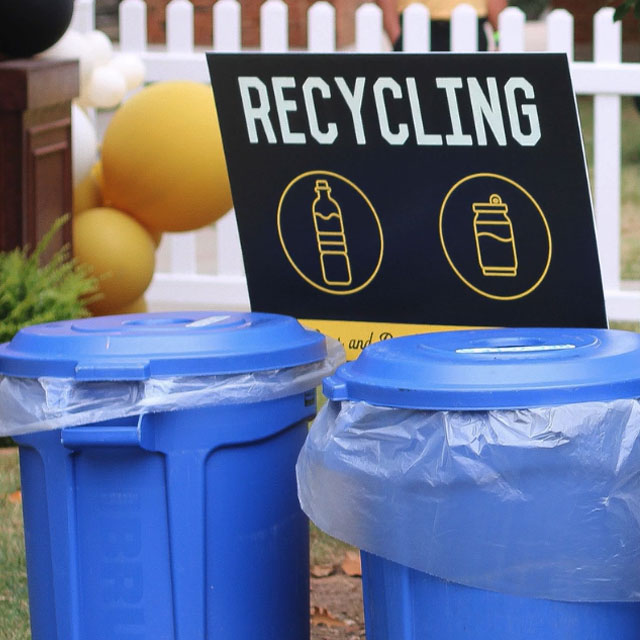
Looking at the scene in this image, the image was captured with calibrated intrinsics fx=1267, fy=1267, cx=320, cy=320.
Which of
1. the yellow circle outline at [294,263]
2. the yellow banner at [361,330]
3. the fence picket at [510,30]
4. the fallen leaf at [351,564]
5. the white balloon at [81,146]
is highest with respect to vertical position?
the fence picket at [510,30]

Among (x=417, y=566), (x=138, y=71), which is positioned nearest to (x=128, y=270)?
(x=138, y=71)

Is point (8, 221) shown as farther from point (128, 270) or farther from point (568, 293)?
point (568, 293)

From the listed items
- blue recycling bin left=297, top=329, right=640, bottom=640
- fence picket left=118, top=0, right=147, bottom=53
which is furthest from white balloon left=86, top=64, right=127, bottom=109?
blue recycling bin left=297, top=329, right=640, bottom=640

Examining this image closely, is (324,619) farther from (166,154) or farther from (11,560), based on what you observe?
(166,154)

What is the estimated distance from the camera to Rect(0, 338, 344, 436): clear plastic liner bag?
2359 mm

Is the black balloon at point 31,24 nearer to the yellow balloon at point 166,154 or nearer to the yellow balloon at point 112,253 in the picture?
the yellow balloon at point 166,154

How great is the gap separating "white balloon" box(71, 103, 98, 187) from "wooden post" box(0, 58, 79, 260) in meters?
0.39

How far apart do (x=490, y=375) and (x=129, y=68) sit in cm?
419

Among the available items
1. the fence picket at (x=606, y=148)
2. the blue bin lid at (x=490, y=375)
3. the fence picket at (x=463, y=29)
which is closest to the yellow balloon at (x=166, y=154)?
the fence picket at (x=463, y=29)

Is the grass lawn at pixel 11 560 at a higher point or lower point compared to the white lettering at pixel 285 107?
lower

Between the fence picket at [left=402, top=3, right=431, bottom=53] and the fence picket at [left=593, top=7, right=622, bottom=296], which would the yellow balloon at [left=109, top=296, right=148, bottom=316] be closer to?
the fence picket at [left=402, top=3, right=431, bottom=53]

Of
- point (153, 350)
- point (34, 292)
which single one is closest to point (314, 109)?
point (153, 350)

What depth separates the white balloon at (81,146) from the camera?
5.57 meters

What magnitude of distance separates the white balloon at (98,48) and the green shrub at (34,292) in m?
1.06
